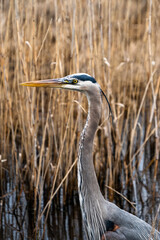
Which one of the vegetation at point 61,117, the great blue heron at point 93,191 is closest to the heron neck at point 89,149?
the great blue heron at point 93,191

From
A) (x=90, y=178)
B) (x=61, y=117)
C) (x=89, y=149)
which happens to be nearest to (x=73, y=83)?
(x=89, y=149)

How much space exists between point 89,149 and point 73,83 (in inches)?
14.2

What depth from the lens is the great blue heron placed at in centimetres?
194

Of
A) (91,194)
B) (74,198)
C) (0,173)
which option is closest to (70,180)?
(74,198)

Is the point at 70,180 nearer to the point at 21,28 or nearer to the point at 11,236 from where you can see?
the point at 11,236

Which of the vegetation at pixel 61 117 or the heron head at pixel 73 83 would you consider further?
the vegetation at pixel 61 117

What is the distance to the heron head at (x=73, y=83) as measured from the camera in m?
1.92

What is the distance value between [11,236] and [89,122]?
1.13 meters

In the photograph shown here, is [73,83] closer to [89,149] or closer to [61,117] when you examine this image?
[89,149]

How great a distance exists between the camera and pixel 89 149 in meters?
2.00

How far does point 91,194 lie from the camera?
2.05 meters

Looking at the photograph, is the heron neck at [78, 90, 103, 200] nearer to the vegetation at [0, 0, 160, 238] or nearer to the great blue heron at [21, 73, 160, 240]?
the great blue heron at [21, 73, 160, 240]

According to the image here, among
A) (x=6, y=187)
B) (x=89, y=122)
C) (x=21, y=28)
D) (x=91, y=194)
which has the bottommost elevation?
(x=6, y=187)

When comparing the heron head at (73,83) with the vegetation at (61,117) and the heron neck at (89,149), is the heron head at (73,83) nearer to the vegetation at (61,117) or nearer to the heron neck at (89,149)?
the heron neck at (89,149)
